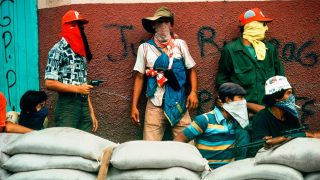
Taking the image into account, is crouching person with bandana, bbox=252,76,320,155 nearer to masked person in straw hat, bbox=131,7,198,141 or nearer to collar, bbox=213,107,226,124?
collar, bbox=213,107,226,124

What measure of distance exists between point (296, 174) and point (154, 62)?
2.63 metres

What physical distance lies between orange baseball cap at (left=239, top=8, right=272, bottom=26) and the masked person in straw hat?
694 millimetres

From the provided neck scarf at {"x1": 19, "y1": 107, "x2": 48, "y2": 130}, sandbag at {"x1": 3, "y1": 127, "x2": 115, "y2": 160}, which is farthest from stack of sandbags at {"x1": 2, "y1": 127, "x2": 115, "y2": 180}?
neck scarf at {"x1": 19, "y1": 107, "x2": 48, "y2": 130}

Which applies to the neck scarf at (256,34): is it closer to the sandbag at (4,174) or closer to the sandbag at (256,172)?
the sandbag at (256,172)

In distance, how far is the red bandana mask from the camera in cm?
625

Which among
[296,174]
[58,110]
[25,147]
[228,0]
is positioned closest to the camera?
[296,174]

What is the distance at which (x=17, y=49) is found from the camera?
23.6ft

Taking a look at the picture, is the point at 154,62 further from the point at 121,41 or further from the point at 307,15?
the point at 307,15

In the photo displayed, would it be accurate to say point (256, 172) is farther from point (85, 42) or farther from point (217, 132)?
point (85, 42)

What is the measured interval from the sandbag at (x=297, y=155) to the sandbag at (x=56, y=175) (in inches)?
49.7

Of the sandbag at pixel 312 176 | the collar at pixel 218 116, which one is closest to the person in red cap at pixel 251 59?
the collar at pixel 218 116

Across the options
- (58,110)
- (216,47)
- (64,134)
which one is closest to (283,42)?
(216,47)

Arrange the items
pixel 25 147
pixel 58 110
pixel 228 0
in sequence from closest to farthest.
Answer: pixel 25 147 → pixel 58 110 → pixel 228 0

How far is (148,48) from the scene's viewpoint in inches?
260
